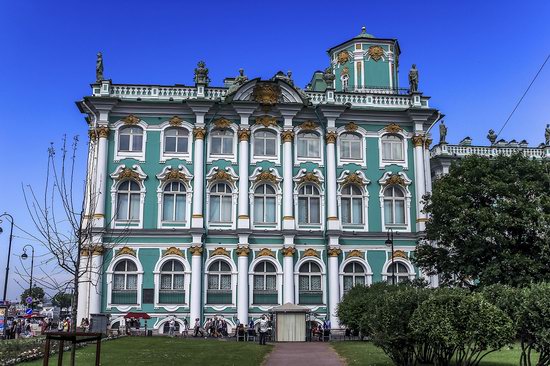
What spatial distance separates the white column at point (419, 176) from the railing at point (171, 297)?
17.0m

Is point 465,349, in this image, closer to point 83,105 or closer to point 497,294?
point 497,294

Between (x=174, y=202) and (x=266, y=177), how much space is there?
656 cm

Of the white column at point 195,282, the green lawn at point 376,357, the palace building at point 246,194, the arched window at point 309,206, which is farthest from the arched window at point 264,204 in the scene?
the green lawn at point 376,357

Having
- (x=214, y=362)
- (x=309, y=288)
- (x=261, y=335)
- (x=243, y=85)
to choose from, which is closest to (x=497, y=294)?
(x=214, y=362)

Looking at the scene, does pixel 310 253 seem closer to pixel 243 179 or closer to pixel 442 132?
pixel 243 179

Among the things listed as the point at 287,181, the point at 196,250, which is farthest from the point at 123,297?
the point at 287,181

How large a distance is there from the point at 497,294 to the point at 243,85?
2816 centimetres

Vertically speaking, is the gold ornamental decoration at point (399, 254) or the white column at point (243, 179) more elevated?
the white column at point (243, 179)

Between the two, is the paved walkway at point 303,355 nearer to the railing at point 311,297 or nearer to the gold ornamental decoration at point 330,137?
the railing at point 311,297

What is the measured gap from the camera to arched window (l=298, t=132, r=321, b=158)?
4631 cm

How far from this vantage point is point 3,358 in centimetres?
2241

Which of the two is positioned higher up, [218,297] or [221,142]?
[221,142]

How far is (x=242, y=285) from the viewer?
42.8 meters

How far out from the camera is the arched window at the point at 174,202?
1735 inches
